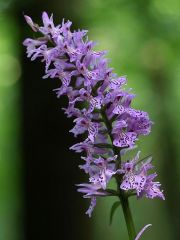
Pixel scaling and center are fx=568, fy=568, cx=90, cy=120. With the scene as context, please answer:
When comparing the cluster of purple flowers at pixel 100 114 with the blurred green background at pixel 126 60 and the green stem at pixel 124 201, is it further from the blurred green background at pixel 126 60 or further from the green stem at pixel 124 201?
the blurred green background at pixel 126 60

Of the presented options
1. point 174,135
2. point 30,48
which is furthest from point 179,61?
point 30,48

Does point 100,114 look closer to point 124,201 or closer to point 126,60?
point 124,201

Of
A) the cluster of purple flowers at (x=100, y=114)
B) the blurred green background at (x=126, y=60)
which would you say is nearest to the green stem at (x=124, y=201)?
the cluster of purple flowers at (x=100, y=114)

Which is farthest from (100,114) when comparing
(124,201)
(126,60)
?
A: (126,60)

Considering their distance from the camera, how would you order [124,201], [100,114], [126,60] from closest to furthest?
1. [124,201]
2. [100,114]
3. [126,60]

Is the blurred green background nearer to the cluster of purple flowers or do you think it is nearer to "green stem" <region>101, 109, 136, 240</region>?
the cluster of purple flowers

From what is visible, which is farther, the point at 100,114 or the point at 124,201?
the point at 100,114
